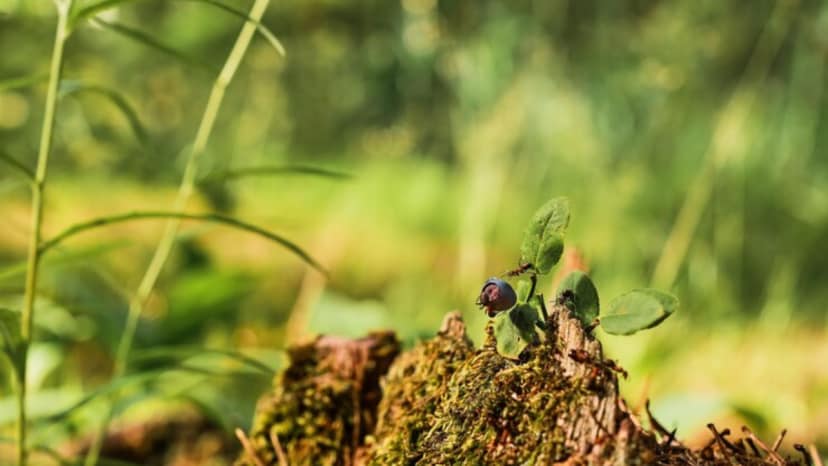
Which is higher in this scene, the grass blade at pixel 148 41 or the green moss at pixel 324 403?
the grass blade at pixel 148 41

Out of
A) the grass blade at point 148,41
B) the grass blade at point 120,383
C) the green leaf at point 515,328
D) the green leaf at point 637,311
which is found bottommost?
the green leaf at point 637,311

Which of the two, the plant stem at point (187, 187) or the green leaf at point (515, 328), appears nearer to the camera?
the green leaf at point (515, 328)

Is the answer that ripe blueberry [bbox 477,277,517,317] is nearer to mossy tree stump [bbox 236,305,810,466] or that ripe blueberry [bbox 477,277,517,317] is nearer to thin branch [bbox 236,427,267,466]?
mossy tree stump [bbox 236,305,810,466]

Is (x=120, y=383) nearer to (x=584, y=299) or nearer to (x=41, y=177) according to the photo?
(x=41, y=177)

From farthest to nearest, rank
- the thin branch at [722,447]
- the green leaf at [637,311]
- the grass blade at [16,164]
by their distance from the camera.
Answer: the grass blade at [16,164] < the thin branch at [722,447] < the green leaf at [637,311]

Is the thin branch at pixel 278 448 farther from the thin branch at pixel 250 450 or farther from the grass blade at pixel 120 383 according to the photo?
the grass blade at pixel 120 383

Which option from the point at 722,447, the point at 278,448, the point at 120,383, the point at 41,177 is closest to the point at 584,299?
the point at 722,447

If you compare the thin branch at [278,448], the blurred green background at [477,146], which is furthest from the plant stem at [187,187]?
the blurred green background at [477,146]
